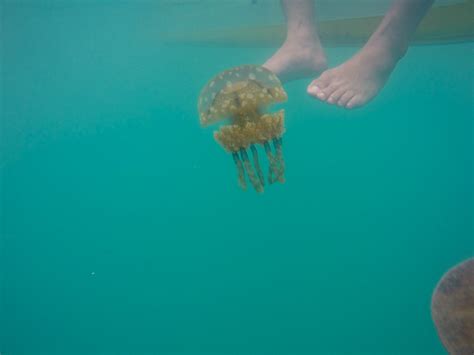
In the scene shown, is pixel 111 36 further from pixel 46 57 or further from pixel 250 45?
pixel 250 45

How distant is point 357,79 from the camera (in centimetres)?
441

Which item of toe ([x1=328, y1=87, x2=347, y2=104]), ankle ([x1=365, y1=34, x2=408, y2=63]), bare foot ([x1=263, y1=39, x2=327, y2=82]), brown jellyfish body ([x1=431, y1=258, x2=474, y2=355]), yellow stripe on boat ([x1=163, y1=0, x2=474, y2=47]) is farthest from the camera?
yellow stripe on boat ([x1=163, y1=0, x2=474, y2=47])

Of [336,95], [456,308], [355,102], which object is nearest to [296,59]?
[336,95]

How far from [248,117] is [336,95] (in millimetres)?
1619

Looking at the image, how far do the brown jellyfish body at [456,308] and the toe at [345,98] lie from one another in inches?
87.4

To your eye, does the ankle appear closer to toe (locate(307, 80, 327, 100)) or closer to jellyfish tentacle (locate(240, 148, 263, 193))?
toe (locate(307, 80, 327, 100))

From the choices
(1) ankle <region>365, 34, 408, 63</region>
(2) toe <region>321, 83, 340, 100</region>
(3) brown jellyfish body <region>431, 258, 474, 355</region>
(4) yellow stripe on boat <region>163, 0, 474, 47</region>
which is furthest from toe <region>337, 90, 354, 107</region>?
(4) yellow stripe on boat <region>163, 0, 474, 47</region>

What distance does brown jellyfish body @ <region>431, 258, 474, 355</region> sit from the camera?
232 cm

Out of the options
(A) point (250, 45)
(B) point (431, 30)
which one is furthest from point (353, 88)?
(A) point (250, 45)

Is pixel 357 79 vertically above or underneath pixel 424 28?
underneath

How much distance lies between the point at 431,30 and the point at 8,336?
10.5m

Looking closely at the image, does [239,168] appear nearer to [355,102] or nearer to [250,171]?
[250,171]

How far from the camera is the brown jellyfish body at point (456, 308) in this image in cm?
232

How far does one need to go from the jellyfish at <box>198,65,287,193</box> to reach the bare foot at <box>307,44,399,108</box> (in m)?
1.21
